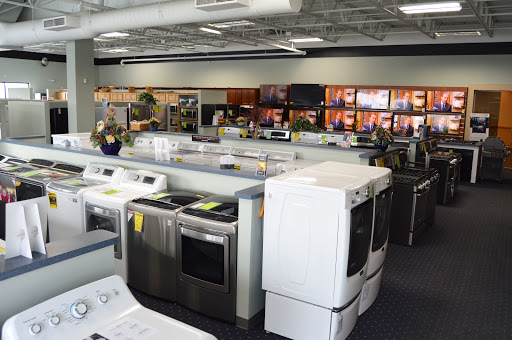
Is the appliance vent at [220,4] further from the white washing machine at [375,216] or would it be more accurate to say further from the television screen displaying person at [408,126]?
the television screen displaying person at [408,126]

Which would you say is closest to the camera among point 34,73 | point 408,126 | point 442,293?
point 442,293

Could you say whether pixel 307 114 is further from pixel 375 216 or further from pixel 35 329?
pixel 35 329

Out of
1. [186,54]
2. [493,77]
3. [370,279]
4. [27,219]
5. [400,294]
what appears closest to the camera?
[27,219]

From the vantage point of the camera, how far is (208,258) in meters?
3.70

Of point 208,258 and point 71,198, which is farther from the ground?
point 71,198

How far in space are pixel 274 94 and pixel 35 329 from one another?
1358 centimetres

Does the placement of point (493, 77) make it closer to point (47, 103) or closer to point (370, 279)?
point (370, 279)

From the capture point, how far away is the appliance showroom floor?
12.0 ft

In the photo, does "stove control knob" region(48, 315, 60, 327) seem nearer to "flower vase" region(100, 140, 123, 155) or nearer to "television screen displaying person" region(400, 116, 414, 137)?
"flower vase" region(100, 140, 123, 155)

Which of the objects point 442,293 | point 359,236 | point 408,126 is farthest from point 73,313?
Answer: point 408,126

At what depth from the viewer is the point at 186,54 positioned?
60.7 feet

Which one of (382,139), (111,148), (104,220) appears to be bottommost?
(104,220)

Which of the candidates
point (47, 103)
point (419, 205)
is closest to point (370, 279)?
point (419, 205)

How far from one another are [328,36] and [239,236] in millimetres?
11553
